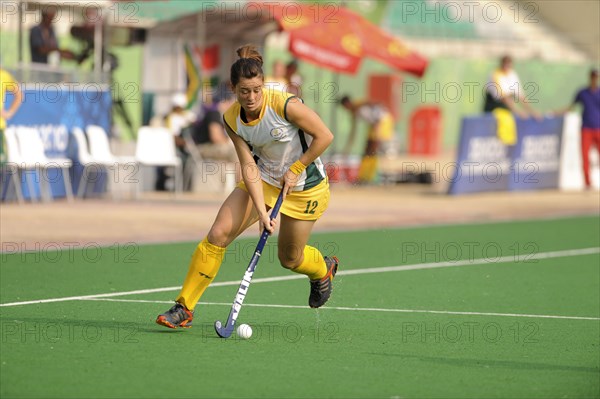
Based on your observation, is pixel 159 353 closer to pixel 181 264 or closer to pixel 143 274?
pixel 143 274

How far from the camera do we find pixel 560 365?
330 inches

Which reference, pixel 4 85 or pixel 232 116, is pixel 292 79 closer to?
pixel 4 85

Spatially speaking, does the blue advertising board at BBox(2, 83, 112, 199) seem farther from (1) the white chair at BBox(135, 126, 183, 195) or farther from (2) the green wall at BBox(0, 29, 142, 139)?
(2) the green wall at BBox(0, 29, 142, 139)

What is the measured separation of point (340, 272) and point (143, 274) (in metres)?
1.95

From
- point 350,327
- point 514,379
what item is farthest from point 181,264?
point 514,379

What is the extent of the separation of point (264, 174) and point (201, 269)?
0.82 metres

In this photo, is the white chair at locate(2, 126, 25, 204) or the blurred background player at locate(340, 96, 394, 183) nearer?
the white chair at locate(2, 126, 25, 204)

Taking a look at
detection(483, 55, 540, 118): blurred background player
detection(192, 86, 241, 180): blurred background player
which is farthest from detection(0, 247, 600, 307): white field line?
detection(483, 55, 540, 118): blurred background player

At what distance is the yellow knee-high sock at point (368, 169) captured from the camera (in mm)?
25469

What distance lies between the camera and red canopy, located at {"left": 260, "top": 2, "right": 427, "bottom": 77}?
75.9 ft

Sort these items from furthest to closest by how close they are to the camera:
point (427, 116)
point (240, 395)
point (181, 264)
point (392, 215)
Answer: point (427, 116)
point (392, 215)
point (181, 264)
point (240, 395)

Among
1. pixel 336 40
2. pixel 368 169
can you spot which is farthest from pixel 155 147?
pixel 368 169

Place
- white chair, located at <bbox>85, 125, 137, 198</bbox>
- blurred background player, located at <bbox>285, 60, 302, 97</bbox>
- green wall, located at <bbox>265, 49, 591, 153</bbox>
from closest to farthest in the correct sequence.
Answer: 1. white chair, located at <bbox>85, 125, 137, 198</bbox>
2. blurred background player, located at <bbox>285, 60, 302, 97</bbox>
3. green wall, located at <bbox>265, 49, 591, 153</bbox>

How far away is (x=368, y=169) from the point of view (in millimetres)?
25562
